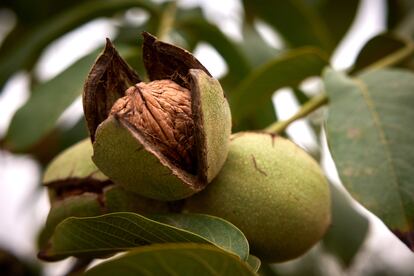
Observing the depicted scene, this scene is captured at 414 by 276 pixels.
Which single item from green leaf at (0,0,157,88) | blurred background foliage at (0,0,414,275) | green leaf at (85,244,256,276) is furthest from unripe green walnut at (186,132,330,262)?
green leaf at (0,0,157,88)

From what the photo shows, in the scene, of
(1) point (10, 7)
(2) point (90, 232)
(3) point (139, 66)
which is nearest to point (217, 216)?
(2) point (90, 232)

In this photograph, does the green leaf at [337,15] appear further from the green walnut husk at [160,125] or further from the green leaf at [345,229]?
the green walnut husk at [160,125]

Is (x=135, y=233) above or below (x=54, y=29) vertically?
below

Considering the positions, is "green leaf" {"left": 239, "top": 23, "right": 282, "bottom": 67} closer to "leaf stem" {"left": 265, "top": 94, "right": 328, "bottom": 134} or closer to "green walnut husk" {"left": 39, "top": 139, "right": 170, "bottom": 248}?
"leaf stem" {"left": 265, "top": 94, "right": 328, "bottom": 134}

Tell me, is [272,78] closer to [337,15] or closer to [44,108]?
[44,108]

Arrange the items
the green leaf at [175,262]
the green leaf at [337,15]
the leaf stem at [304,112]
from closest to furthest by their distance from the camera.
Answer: the green leaf at [175,262]
the leaf stem at [304,112]
the green leaf at [337,15]

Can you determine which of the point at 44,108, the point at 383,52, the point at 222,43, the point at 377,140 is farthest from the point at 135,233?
the point at 383,52

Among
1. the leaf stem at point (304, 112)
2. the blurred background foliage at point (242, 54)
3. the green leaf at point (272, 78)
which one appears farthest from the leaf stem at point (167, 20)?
the leaf stem at point (304, 112)
